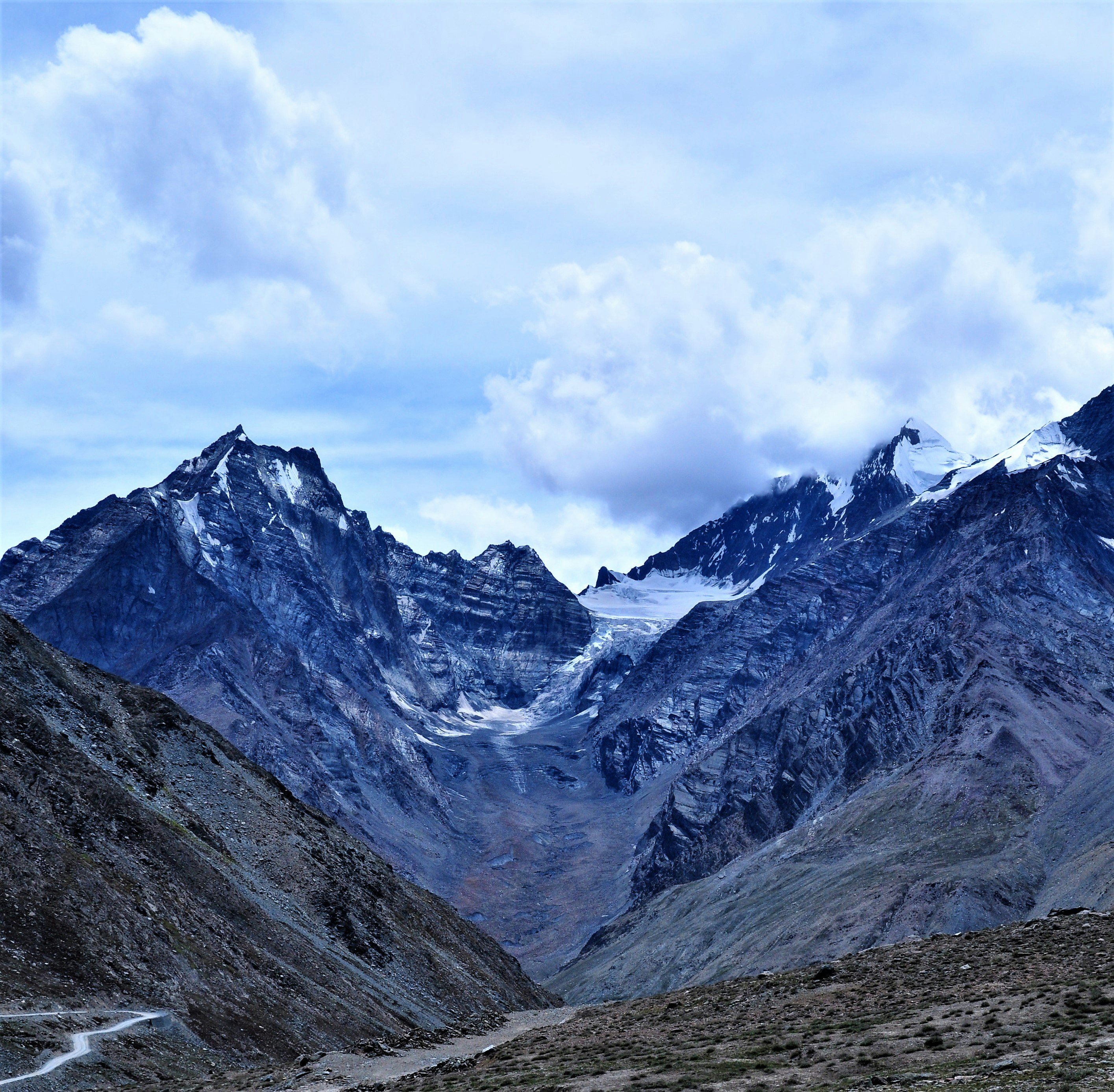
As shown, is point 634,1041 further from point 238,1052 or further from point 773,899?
point 773,899

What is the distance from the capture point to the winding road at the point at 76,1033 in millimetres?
42531

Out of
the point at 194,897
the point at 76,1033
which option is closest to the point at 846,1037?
the point at 76,1033

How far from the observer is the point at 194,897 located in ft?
249

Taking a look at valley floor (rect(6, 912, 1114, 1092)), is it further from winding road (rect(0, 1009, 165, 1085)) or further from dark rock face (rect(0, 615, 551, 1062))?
dark rock face (rect(0, 615, 551, 1062))

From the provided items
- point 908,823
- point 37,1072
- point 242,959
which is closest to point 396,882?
point 242,959

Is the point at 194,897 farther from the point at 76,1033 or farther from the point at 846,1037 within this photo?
the point at 846,1037

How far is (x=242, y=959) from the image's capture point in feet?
236

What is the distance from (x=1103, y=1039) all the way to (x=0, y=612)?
80.2 meters

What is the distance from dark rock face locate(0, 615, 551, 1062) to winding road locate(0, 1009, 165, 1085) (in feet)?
3.72

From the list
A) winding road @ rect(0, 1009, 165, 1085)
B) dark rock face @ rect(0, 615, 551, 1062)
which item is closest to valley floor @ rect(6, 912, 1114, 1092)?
winding road @ rect(0, 1009, 165, 1085)

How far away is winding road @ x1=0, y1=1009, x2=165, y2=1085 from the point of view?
42.5 m

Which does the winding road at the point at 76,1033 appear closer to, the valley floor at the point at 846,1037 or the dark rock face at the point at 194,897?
the valley floor at the point at 846,1037

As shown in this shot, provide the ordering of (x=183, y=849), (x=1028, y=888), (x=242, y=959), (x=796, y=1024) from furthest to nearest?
(x=1028, y=888)
(x=183, y=849)
(x=242, y=959)
(x=796, y=1024)

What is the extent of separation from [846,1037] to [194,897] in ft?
162
